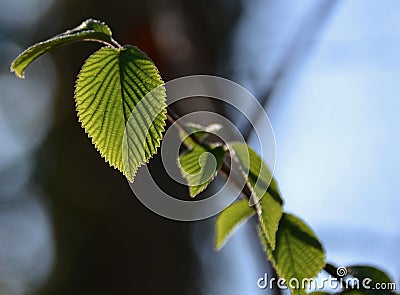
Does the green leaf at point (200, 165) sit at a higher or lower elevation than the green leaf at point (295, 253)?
higher

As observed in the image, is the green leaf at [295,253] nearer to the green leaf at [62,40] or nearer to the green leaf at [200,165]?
the green leaf at [200,165]

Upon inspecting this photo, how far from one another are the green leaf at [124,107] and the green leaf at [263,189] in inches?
6.1

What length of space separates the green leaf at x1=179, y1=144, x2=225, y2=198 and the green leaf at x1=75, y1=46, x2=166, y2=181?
0.45 feet

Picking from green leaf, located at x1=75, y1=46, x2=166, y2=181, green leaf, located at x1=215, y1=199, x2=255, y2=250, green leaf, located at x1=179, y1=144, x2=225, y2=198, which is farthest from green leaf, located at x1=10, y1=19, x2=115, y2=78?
green leaf, located at x1=215, y1=199, x2=255, y2=250

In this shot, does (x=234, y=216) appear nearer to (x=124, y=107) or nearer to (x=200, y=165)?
(x=200, y=165)

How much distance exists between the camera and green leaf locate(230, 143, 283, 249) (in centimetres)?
56

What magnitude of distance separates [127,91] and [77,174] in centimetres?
222

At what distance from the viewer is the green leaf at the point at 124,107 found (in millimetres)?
456

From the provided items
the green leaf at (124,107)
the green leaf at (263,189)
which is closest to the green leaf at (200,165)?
the green leaf at (263,189)

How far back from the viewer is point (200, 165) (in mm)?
610

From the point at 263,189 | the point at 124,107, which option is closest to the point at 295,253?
the point at 263,189

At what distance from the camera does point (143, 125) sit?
46 centimetres

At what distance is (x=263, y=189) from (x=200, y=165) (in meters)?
0.07

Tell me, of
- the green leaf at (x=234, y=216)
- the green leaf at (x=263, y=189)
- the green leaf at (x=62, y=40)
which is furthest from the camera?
the green leaf at (x=234, y=216)
